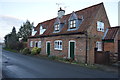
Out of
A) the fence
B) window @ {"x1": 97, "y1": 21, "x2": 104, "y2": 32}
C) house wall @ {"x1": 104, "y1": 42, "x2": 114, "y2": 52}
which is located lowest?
the fence

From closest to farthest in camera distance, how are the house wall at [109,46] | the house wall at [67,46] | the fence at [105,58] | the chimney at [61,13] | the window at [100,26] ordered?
the fence at [105,58] → the house wall at [67,46] → the house wall at [109,46] → the window at [100,26] → the chimney at [61,13]

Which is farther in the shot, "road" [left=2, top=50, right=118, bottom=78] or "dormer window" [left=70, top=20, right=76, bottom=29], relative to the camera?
"dormer window" [left=70, top=20, right=76, bottom=29]

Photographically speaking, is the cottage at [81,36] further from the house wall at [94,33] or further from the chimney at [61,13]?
the chimney at [61,13]

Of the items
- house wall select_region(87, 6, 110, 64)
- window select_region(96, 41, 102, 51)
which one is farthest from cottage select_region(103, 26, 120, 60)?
house wall select_region(87, 6, 110, 64)

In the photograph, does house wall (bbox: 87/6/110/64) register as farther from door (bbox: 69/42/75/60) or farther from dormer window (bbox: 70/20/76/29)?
dormer window (bbox: 70/20/76/29)

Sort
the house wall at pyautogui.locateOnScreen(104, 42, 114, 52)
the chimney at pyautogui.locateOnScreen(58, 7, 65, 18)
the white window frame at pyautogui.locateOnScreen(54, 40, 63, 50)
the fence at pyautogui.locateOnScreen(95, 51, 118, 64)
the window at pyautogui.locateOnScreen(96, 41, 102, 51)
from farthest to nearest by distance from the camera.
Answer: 1. the chimney at pyautogui.locateOnScreen(58, 7, 65, 18)
2. the white window frame at pyautogui.locateOnScreen(54, 40, 63, 50)
3. the window at pyautogui.locateOnScreen(96, 41, 102, 51)
4. the house wall at pyautogui.locateOnScreen(104, 42, 114, 52)
5. the fence at pyautogui.locateOnScreen(95, 51, 118, 64)

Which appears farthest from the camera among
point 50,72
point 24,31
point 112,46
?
point 24,31

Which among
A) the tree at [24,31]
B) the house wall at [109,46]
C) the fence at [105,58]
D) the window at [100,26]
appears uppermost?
the tree at [24,31]

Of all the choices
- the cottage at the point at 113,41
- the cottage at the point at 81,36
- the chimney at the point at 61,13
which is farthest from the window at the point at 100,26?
the chimney at the point at 61,13

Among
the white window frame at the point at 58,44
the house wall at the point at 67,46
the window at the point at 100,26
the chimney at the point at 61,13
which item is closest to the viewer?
the house wall at the point at 67,46

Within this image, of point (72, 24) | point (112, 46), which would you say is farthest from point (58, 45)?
point (112, 46)

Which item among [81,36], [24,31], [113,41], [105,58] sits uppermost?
[24,31]

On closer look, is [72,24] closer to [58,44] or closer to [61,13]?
[58,44]

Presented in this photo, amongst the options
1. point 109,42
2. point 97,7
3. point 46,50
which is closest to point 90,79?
point 109,42
